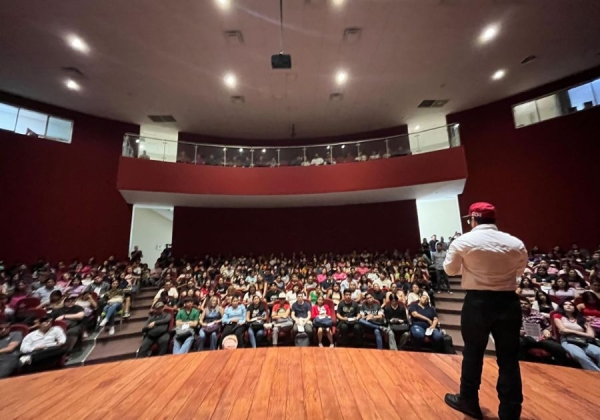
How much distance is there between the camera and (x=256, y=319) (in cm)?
445

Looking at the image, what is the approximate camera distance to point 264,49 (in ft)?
19.9

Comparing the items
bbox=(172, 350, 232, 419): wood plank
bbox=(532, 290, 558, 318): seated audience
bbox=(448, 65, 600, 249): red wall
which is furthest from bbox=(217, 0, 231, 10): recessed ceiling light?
bbox=(448, 65, 600, 249): red wall

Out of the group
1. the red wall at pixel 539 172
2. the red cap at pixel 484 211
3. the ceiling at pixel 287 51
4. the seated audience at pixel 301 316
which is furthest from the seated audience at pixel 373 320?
the ceiling at pixel 287 51

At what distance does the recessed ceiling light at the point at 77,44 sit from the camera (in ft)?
18.2

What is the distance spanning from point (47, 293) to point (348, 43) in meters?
7.99

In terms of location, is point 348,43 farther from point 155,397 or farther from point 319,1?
point 155,397

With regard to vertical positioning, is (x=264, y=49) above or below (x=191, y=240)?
above

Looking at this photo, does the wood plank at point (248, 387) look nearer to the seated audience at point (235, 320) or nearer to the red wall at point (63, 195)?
the seated audience at point (235, 320)

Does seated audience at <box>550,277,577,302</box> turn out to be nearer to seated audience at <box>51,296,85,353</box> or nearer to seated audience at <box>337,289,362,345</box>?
seated audience at <box>337,289,362,345</box>

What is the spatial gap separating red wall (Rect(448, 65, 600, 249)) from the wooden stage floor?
6.22 metres

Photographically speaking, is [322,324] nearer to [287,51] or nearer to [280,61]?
[280,61]

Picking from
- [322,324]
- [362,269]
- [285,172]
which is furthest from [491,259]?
[285,172]

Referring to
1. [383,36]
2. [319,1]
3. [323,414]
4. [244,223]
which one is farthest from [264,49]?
[323,414]

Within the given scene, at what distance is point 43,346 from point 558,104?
11.7 m
